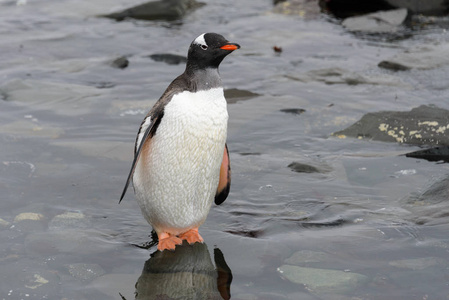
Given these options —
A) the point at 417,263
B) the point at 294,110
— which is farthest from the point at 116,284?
the point at 294,110

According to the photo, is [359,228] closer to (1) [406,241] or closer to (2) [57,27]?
(1) [406,241]

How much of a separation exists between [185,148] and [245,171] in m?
1.61

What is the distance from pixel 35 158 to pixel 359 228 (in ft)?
9.55

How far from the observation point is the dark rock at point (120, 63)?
912 centimetres

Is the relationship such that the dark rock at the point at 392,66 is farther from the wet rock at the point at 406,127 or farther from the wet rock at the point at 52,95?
the wet rock at the point at 52,95

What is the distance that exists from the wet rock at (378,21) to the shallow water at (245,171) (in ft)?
0.92

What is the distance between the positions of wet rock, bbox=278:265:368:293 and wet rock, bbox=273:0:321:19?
764 cm

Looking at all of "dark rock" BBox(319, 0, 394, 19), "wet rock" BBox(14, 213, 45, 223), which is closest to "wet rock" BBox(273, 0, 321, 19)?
"dark rock" BBox(319, 0, 394, 19)

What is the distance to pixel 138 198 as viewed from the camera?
15.8 ft

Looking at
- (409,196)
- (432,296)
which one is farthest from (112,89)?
(432,296)

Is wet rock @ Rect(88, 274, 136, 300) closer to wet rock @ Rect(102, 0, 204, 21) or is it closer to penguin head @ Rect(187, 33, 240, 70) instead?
penguin head @ Rect(187, 33, 240, 70)

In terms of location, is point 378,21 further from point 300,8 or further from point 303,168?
point 303,168

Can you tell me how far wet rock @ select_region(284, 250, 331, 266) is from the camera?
14.7 ft

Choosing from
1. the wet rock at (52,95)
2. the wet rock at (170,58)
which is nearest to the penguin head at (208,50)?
the wet rock at (52,95)
